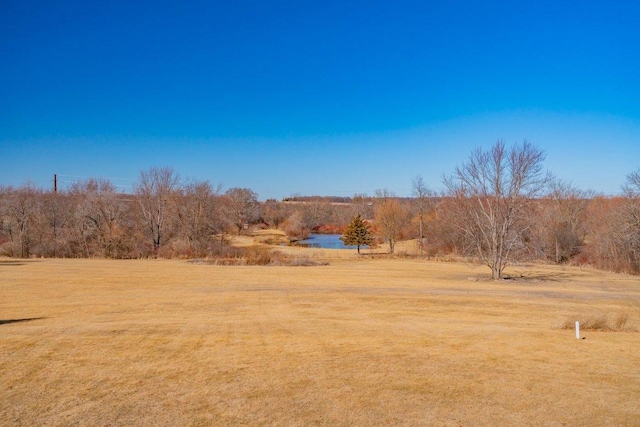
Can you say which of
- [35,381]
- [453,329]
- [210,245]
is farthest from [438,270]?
[35,381]

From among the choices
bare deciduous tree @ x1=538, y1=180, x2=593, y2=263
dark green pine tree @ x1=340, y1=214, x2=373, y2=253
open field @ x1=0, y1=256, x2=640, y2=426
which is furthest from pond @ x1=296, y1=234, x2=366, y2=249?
open field @ x1=0, y1=256, x2=640, y2=426

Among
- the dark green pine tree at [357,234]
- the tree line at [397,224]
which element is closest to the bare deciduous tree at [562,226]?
the tree line at [397,224]

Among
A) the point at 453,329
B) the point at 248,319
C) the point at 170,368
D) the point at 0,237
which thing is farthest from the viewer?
the point at 0,237

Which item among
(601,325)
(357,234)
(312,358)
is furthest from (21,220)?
(601,325)

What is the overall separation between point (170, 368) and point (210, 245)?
4952 cm

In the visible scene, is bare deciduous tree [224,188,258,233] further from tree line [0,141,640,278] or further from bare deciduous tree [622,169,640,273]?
bare deciduous tree [622,169,640,273]

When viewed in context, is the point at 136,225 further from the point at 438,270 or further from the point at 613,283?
the point at 613,283

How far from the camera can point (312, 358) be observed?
13.2m

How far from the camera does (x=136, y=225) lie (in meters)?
62.0

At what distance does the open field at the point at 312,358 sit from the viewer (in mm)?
9320

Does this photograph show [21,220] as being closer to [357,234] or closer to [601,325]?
[357,234]

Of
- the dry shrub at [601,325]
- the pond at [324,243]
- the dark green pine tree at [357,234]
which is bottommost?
the dry shrub at [601,325]

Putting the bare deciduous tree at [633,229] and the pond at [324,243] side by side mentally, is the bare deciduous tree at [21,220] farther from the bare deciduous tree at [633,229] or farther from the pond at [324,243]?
the bare deciduous tree at [633,229]

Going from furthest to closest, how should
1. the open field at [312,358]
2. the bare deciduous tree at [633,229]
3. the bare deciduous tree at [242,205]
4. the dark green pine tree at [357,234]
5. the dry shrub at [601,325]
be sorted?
the bare deciduous tree at [242,205], the dark green pine tree at [357,234], the bare deciduous tree at [633,229], the dry shrub at [601,325], the open field at [312,358]
